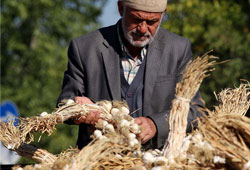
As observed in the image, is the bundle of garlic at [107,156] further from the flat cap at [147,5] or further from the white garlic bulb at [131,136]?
the flat cap at [147,5]

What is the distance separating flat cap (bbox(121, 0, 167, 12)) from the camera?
2871 mm

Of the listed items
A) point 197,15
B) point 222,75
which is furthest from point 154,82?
point 197,15

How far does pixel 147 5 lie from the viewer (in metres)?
2.87

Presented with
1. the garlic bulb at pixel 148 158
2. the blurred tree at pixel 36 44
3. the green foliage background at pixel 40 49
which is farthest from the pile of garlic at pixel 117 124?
the blurred tree at pixel 36 44

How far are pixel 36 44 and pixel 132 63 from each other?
9064 millimetres

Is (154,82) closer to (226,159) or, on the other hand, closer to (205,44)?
(226,159)

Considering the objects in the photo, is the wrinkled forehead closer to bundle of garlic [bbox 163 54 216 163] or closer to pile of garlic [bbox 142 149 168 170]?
bundle of garlic [bbox 163 54 216 163]

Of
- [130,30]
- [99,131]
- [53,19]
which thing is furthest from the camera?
[53,19]

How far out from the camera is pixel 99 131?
Answer: 236 cm

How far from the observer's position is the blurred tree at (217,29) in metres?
7.43

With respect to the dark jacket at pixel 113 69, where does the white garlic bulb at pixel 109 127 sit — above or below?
below

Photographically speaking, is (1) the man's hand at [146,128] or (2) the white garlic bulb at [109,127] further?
(1) the man's hand at [146,128]

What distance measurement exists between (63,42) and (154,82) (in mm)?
9409

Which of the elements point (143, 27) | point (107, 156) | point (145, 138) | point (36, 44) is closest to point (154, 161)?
point (107, 156)
